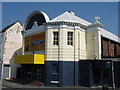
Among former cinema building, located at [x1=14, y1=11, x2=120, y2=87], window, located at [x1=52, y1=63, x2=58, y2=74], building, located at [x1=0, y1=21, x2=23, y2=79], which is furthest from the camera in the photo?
building, located at [x1=0, y1=21, x2=23, y2=79]

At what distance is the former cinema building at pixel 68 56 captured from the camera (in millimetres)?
19281

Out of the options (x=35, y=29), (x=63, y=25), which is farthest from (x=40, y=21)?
(x=63, y=25)

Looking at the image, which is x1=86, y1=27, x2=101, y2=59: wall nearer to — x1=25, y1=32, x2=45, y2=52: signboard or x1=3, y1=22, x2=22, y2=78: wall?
x1=25, y1=32, x2=45, y2=52: signboard

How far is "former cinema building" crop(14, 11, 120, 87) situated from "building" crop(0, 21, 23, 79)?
21.3ft

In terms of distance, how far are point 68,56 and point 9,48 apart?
550 inches

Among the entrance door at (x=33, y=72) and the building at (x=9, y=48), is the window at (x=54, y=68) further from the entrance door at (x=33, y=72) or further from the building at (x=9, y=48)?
the building at (x=9, y=48)

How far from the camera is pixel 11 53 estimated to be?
28.9 meters

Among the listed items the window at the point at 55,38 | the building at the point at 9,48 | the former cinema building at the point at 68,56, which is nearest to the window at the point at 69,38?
the former cinema building at the point at 68,56

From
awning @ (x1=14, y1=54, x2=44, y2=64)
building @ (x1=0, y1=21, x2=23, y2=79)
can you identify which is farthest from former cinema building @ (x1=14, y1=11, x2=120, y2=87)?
building @ (x1=0, y1=21, x2=23, y2=79)

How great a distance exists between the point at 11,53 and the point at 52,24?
1262 centimetres

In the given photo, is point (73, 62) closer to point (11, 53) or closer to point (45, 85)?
point (45, 85)

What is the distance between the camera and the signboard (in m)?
21.2

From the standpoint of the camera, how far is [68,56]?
19.8m

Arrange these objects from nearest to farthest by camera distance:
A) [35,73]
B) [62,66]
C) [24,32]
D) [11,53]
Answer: [62,66] → [35,73] → [24,32] → [11,53]
